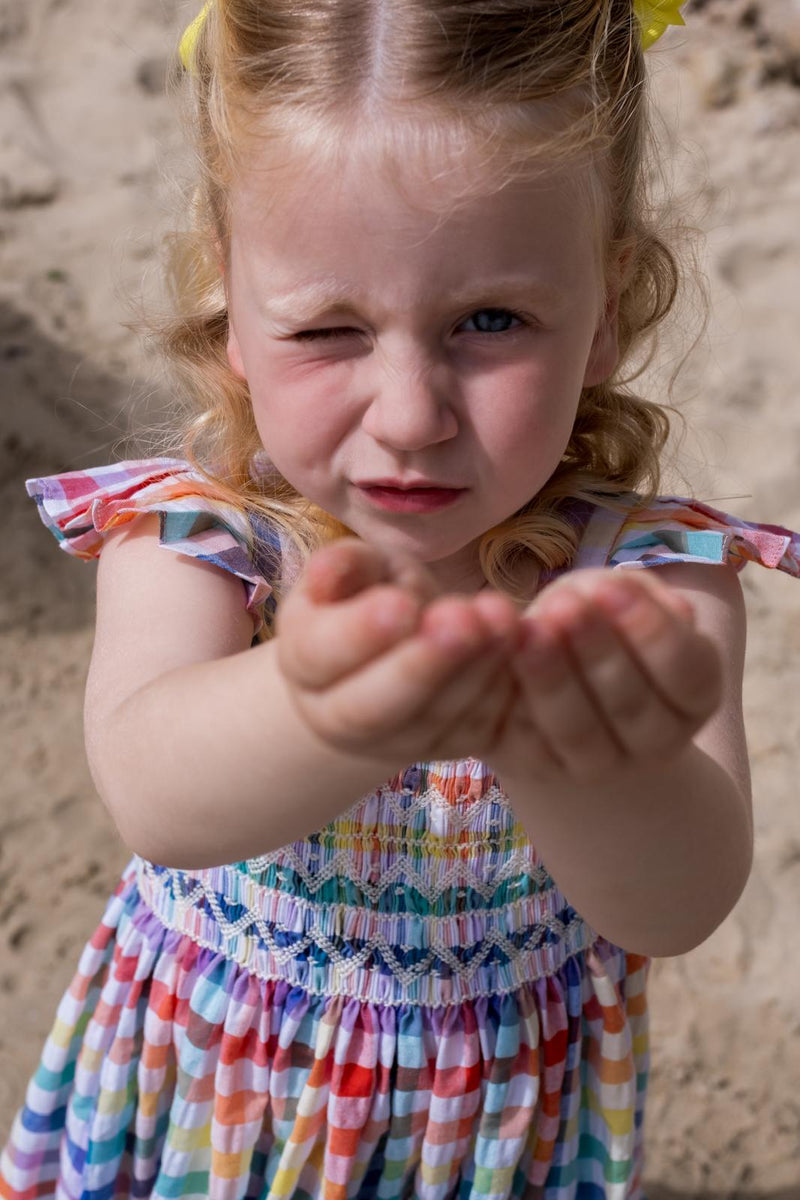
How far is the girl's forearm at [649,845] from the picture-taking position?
0.78m

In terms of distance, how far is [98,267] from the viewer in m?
3.17

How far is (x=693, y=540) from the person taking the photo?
113cm

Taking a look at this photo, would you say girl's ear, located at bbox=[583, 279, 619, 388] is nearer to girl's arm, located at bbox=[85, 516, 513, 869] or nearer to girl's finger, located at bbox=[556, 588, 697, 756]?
girl's arm, located at bbox=[85, 516, 513, 869]

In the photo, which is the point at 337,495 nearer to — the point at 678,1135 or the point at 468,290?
the point at 468,290

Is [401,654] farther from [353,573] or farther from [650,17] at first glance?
[650,17]

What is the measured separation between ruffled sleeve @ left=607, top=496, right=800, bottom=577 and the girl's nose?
Result: 9.8 inches

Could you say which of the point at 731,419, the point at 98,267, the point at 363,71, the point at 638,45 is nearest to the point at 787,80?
the point at 731,419

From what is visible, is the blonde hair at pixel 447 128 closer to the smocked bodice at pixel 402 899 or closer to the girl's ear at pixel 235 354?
the girl's ear at pixel 235 354

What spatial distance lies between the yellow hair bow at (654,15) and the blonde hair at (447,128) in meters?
0.05

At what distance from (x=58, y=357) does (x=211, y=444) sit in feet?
5.86

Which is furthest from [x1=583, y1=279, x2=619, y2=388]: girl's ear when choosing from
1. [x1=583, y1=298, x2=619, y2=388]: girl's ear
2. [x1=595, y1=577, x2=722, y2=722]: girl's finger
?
[x1=595, y1=577, x2=722, y2=722]: girl's finger

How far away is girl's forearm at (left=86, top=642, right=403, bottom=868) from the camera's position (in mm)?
788

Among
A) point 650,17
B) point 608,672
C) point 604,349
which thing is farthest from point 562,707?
point 650,17

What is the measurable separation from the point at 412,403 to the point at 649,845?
14.1 inches
